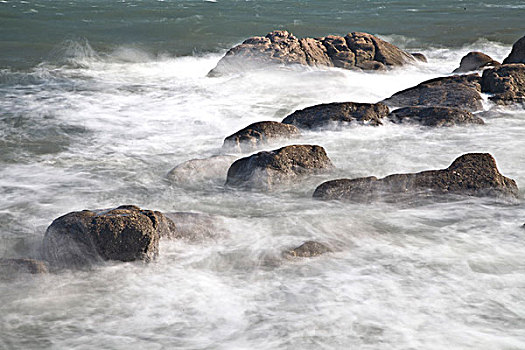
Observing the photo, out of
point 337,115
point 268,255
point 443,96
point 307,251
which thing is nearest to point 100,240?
point 268,255

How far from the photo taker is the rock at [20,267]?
3682 mm

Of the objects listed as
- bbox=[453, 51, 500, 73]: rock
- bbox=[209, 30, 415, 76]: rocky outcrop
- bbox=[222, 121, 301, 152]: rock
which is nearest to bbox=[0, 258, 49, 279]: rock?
bbox=[222, 121, 301, 152]: rock

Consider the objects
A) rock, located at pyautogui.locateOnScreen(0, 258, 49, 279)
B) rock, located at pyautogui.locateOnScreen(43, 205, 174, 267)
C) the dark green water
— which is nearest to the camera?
rock, located at pyautogui.locateOnScreen(0, 258, 49, 279)

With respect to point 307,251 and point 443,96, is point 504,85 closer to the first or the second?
point 443,96

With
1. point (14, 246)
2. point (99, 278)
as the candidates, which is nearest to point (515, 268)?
point (99, 278)

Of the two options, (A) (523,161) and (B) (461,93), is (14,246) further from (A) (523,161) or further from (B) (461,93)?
(B) (461,93)

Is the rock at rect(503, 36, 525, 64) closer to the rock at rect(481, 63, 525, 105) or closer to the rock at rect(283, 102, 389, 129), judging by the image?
the rock at rect(481, 63, 525, 105)

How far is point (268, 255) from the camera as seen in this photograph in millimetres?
3994

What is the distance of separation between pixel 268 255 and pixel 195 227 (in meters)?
0.62

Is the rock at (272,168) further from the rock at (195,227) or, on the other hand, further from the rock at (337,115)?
the rock at (337,115)

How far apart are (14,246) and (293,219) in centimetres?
200

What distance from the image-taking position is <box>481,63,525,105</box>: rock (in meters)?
8.35

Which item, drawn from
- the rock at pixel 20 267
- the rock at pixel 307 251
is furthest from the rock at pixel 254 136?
the rock at pixel 20 267

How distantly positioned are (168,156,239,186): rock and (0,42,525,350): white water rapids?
0.38 ft
